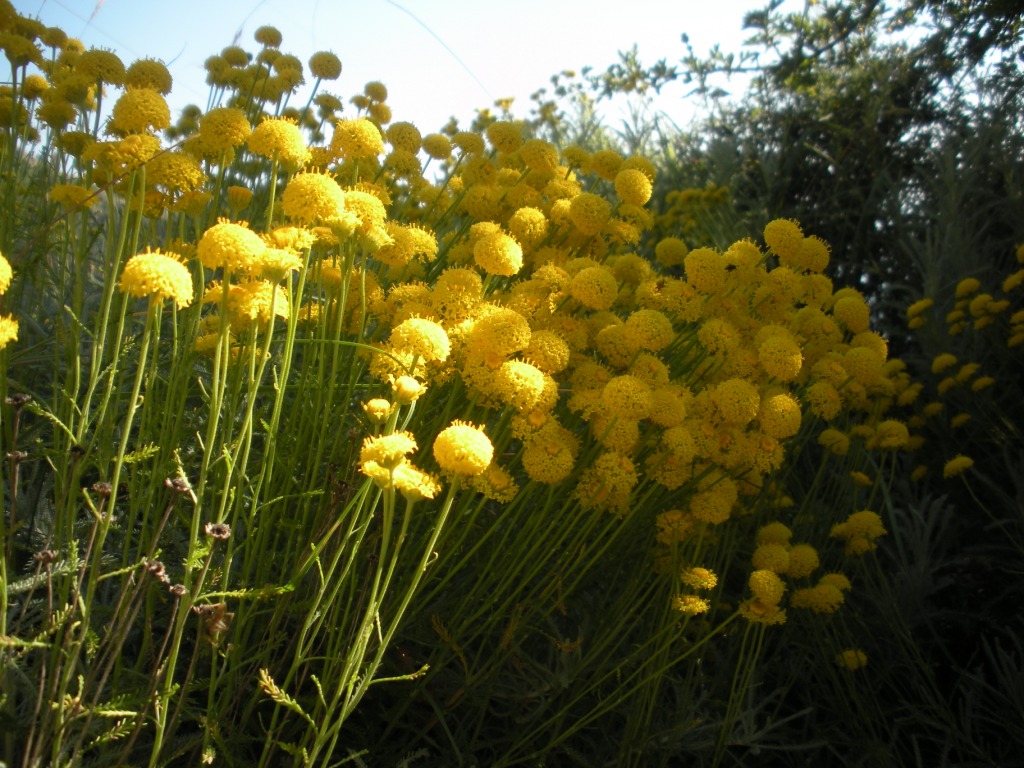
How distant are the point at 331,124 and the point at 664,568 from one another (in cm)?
156

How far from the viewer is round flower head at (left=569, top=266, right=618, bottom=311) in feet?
5.64

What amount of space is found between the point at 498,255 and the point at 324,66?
3.11ft

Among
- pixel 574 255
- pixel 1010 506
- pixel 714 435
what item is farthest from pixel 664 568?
pixel 1010 506

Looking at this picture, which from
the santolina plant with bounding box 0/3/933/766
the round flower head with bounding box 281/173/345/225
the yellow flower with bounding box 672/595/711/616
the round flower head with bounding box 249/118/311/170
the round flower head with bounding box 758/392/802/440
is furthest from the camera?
the round flower head with bounding box 758/392/802/440

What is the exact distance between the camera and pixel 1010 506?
2.53 metres

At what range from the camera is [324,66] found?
2.23 meters

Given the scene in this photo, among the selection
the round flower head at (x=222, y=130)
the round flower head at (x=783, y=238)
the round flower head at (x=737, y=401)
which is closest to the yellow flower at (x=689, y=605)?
the round flower head at (x=737, y=401)

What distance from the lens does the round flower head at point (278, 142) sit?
1439 mm

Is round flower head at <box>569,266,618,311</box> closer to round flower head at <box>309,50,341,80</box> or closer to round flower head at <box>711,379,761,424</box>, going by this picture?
round flower head at <box>711,379,761,424</box>

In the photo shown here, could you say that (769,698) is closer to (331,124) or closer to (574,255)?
(574,255)

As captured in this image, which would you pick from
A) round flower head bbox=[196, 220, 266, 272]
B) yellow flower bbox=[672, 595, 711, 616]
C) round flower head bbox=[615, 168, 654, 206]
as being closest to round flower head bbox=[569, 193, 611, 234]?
round flower head bbox=[615, 168, 654, 206]

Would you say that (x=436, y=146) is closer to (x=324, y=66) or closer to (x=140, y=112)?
(x=324, y=66)

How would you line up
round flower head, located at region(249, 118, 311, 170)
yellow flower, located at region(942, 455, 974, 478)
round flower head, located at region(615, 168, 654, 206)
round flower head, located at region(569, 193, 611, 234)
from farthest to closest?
yellow flower, located at region(942, 455, 974, 478)
round flower head, located at region(615, 168, 654, 206)
round flower head, located at region(569, 193, 611, 234)
round flower head, located at region(249, 118, 311, 170)

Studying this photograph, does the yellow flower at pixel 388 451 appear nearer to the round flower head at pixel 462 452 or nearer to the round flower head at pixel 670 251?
the round flower head at pixel 462 452
